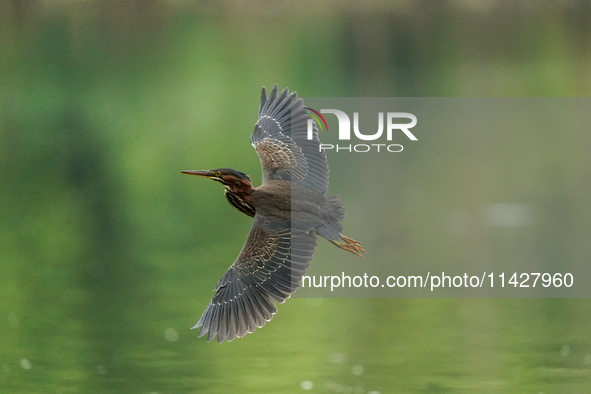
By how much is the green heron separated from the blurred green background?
2.92 ft

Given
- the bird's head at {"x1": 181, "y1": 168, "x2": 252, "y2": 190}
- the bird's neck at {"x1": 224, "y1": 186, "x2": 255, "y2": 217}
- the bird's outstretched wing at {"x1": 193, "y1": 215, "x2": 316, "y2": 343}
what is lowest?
the bird's outstretched wing at {"x1": 193, "y1": 215, "x2": 316, "y2": 343}

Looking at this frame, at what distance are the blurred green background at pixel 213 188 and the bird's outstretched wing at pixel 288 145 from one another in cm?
133

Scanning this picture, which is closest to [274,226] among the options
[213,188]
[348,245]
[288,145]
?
[348,245]

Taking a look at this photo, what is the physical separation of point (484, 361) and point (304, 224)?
179cm

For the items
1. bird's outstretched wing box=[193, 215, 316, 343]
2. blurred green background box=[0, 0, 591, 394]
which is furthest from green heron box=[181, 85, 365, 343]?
blurred green background box=[0, 0, 591, 394]

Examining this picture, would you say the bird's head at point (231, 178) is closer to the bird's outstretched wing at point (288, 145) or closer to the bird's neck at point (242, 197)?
the bird's neck at point (242, 197)

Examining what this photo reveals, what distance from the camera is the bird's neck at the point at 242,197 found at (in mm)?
5262

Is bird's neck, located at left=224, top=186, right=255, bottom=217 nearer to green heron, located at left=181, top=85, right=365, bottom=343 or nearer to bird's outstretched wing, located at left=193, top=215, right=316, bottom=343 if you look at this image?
green heron, located at left=181, top=85, right=365, bottom=343

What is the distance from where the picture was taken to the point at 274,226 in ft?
17.1

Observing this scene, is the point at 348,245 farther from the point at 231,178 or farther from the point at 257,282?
the point at 231,178

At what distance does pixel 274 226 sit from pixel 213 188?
5906mm

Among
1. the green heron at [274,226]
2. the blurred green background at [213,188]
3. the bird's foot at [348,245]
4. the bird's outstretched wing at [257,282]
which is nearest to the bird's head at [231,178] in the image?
the green heron at [274,226]

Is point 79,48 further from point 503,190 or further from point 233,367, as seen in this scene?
point 233,367

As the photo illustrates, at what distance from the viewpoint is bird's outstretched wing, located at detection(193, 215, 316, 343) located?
16.4 feet
